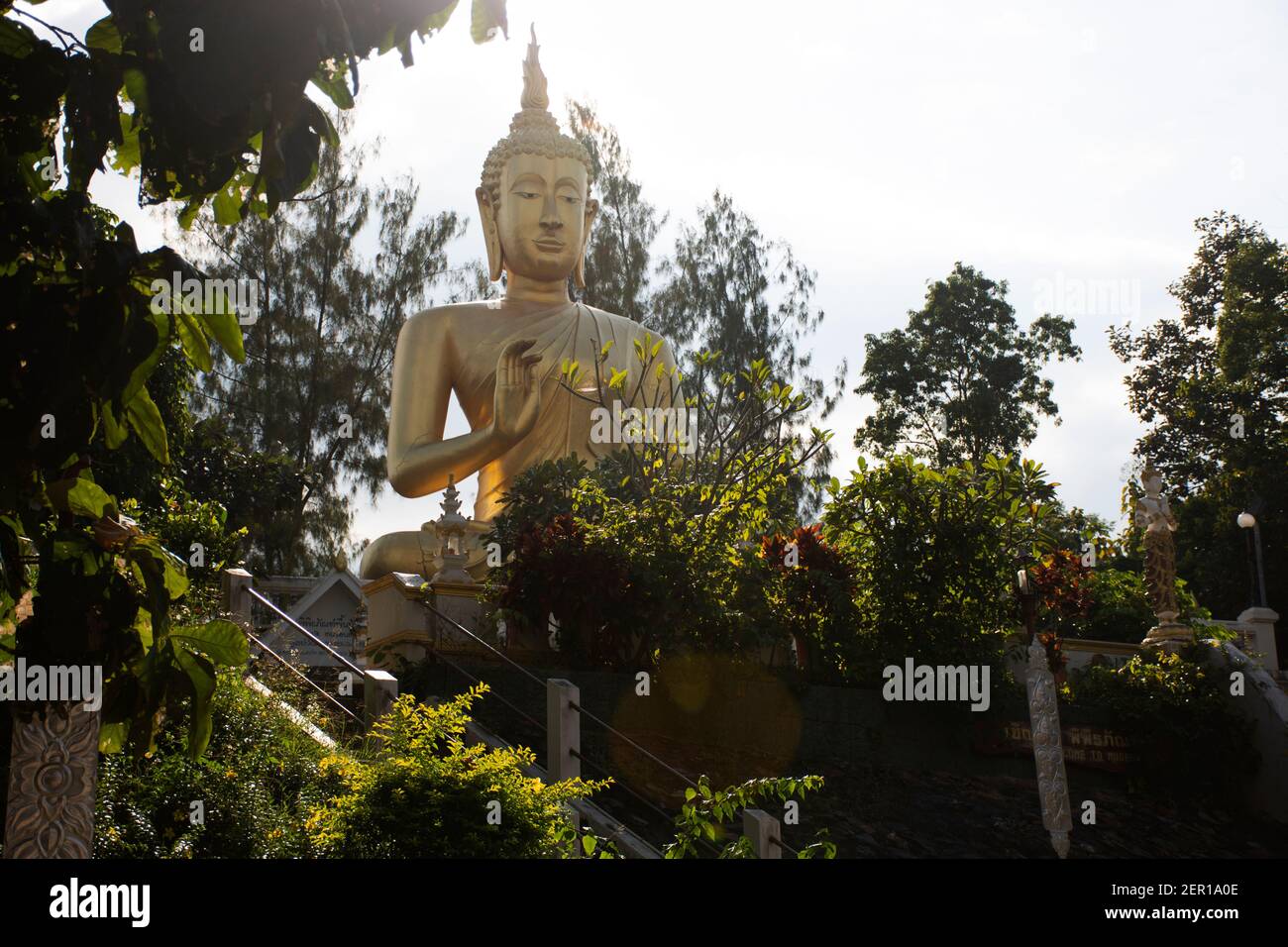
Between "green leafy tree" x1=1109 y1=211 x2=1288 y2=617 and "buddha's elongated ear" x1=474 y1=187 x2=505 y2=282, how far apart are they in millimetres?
12549

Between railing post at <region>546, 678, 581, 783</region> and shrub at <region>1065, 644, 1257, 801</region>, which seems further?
shrub at <region>1065, 644, 1257, 801</region>

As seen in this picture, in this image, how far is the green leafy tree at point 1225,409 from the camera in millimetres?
23562

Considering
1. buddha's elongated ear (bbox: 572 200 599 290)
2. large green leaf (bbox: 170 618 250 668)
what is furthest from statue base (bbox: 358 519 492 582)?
large green leaf (bbox: 170 618 250 668)

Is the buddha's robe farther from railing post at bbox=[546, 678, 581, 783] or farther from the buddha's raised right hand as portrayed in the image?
railing post at bbox=[546, 678, 581, 783]

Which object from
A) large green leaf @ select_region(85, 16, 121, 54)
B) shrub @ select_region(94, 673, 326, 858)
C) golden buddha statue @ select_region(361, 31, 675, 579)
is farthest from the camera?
golden buddha statue @ select_region(361, 31, 675, 579)

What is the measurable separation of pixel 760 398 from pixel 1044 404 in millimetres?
17277

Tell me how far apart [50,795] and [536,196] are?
11.4 metres

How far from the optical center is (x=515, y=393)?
1252 cm

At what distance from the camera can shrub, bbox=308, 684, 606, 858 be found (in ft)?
17.9

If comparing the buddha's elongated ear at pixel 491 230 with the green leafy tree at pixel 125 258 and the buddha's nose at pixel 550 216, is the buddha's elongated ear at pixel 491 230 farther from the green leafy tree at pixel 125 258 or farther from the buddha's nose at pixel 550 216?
the green leafy tree at pixel 125 258

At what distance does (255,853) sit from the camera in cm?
610

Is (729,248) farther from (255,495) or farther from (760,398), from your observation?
(760,398)

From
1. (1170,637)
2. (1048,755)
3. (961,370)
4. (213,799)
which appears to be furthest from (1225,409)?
(213,799)
